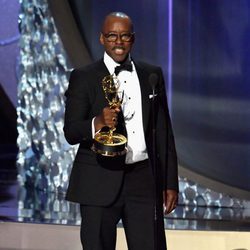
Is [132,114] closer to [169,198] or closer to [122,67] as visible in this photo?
[122,67]

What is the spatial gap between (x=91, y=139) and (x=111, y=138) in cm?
9

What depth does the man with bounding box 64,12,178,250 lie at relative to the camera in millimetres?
2309

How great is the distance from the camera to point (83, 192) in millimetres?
2346

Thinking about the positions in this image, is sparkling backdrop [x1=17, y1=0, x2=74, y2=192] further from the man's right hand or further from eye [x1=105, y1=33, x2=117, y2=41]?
the man's right hand

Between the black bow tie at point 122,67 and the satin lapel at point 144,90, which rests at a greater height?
the black bow tie at point 122,67

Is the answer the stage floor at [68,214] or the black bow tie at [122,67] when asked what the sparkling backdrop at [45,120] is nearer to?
the stage floor at [68,214]

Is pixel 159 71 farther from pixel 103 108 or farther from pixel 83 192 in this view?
pixel 83 192

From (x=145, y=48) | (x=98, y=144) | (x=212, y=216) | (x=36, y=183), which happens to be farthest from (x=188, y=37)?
(x=98, y=144)

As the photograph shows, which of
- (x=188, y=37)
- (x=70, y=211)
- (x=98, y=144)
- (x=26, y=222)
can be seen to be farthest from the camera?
(x=188, y=37)

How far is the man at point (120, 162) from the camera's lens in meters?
2.31

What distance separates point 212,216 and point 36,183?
5.35 ft

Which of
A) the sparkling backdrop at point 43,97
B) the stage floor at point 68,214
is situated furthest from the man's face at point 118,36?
the sparkling backdrop at point 43,97

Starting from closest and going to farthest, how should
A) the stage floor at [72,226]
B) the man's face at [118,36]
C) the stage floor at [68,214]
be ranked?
1. the man's face at [118,36]
2. the stage floor at [72,226]
3. the stage floor at [68,214]

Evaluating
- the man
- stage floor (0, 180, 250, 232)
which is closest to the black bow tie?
the man
